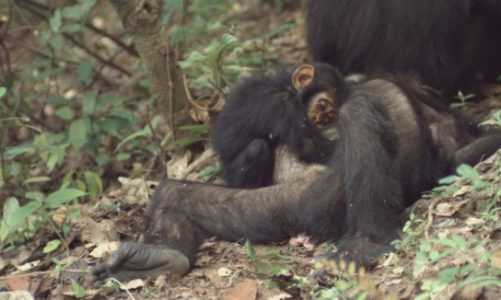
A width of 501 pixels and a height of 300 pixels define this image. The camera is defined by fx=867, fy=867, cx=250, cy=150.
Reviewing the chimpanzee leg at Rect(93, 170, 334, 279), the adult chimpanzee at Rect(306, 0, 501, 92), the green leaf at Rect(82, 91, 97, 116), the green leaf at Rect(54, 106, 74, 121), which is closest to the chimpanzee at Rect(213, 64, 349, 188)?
the chimpanzee leg at Rect(93, 170, 334, 279)

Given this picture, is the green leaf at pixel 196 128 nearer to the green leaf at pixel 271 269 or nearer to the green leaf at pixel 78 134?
the green leaf at pixel 78 134

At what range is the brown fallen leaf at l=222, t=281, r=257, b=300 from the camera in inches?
154

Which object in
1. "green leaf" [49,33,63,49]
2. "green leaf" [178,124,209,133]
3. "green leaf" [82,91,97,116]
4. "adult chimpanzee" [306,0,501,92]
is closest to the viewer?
"adult chimpanzee" [306,0,501,92]

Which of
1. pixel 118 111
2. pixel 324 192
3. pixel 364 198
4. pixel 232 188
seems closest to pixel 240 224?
pixel 232 188

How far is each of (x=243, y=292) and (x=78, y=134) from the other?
8.74ft

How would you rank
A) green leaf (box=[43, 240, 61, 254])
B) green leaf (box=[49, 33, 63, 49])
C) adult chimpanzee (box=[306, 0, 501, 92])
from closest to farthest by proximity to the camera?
1. green leaf (box=[43, 240, 61, 254])
2. adult chimpanzee (box=[306, 0, 501, 92])
3. green leaf (box=[49, 33, 63, 49])

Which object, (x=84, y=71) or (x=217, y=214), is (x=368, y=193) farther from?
(x=84, y=71)

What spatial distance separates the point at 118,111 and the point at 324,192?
104 inches

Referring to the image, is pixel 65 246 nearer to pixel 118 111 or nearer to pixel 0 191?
pixel 0 191

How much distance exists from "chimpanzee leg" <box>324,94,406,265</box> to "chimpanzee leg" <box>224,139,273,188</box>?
0.58m

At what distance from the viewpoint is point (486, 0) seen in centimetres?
588

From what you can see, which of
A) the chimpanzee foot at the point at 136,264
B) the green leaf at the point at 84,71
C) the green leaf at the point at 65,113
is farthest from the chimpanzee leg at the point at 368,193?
the green leaf at the point at 84,71

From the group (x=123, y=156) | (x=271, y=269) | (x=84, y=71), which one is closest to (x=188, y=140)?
(x=123, y=156)

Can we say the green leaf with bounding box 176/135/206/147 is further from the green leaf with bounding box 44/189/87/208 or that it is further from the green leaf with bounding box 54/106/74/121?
the green leaf with bounding box 44/189/87/208
